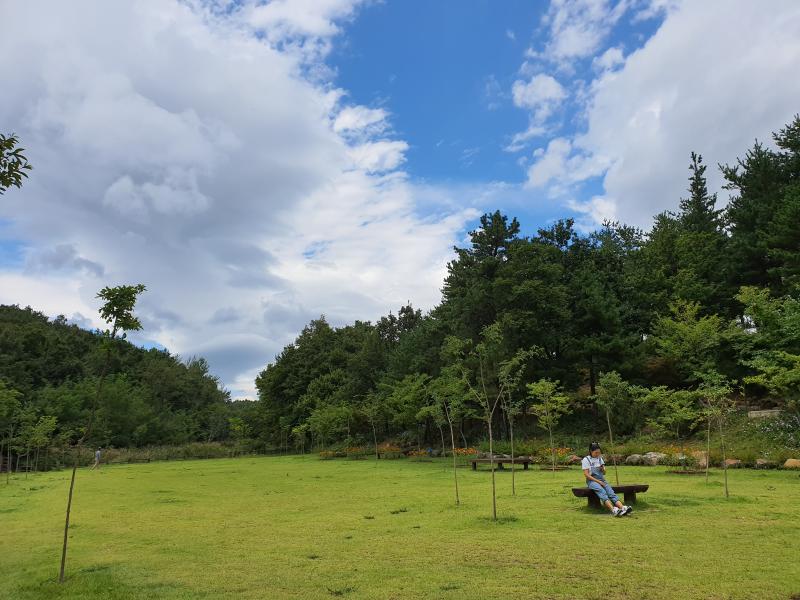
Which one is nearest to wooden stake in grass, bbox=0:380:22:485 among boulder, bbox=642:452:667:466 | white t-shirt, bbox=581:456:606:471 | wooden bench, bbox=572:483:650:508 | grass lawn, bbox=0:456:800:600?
grass lawn, bbox=0:456:800:600

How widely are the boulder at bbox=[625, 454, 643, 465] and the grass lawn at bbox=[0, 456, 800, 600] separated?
22.6ft

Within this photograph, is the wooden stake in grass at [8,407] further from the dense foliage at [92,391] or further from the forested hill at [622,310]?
the forested hill at [622,310]

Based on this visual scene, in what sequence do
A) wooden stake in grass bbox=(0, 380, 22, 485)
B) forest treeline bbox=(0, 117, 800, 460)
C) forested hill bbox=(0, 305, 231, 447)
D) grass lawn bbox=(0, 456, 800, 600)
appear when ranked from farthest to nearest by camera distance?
1. forested hill bbox=(0, 305, 231, 447)
2. wooden stake in grass bbox=(0, 380, 22, 485)
3. forest treeline bbox=(0, 117, 800, 460)
4. grass lawn bbox=(0, 456, 800, 600)

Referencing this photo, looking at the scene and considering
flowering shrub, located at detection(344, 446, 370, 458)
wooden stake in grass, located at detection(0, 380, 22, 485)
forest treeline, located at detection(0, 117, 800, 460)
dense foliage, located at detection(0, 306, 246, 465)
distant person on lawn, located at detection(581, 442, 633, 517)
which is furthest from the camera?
dense foliage, located at detection(0, 306, 246, 465)

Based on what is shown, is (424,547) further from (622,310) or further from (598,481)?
(622,310)

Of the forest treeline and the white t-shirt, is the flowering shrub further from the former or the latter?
the white t-shirt

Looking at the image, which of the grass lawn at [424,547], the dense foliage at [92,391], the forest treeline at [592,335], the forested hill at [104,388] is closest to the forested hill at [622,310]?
the forest treeline at [592,335]

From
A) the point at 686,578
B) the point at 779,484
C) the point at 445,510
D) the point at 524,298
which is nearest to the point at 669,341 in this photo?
the point at 524,298

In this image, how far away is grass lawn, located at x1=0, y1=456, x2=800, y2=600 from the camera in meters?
5.95

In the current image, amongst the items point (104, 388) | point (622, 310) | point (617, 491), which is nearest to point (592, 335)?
point (622, 310)

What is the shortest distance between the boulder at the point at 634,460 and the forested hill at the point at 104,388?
126 feet

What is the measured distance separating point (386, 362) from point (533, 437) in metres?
20.6

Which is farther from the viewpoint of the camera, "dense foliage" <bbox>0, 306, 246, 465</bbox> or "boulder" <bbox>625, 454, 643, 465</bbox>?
"dense foliage" <bbox>0, 306, 246, 465</bbox>

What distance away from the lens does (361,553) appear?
782 cm
